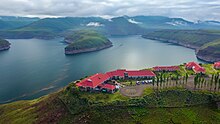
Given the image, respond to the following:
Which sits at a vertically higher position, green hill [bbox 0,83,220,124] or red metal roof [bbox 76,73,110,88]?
red metal roof [bbox 76,73,110,88]

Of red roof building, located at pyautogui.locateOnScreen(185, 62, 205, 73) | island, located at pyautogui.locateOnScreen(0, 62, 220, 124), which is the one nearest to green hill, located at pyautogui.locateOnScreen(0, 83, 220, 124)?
island, located at pyautogui.locateOnScreen(0, 62, 220, 124)

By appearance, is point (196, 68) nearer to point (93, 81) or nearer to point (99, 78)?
point (99, 78)

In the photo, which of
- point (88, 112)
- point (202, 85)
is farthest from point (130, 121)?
point (202, 85)

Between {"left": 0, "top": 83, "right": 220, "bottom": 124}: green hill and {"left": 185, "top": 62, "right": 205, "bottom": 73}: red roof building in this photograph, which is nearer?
{"left": 0, "top": 83, "right": 220, "bottom": 124}: green hill

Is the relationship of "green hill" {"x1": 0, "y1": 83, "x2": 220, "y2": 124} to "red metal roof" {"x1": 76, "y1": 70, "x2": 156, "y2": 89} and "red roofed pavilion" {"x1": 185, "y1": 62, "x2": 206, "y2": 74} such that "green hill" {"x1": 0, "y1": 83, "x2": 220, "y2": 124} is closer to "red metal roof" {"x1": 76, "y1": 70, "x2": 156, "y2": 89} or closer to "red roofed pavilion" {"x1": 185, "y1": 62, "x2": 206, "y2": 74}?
"red metal roof" {"x1": 76, "y1": 70, "x2": 156, "y2": 89}

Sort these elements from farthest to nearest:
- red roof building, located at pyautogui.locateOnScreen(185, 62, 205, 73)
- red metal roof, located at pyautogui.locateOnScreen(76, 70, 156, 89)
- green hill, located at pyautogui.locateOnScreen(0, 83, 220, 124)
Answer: red roof building, located at pyautogui.locateOnScreen(185, 62, 205, 73), red metal roof, located at pyautogui.locateOnScreen(76, 70, 156, 89), green hill, located at pyautogui.locateOnScreen(0, 83, 220, 124)

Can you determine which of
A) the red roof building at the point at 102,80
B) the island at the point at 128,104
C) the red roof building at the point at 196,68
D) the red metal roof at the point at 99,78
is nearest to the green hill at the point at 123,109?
the island at the point at 128,104

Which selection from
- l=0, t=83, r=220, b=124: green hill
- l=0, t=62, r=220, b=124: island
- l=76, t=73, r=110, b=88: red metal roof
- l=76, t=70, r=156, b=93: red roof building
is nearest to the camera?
l=0, t=83, r=220, b=124: green hill

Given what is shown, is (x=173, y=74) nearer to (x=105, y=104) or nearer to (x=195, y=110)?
(x=195, y=110)
